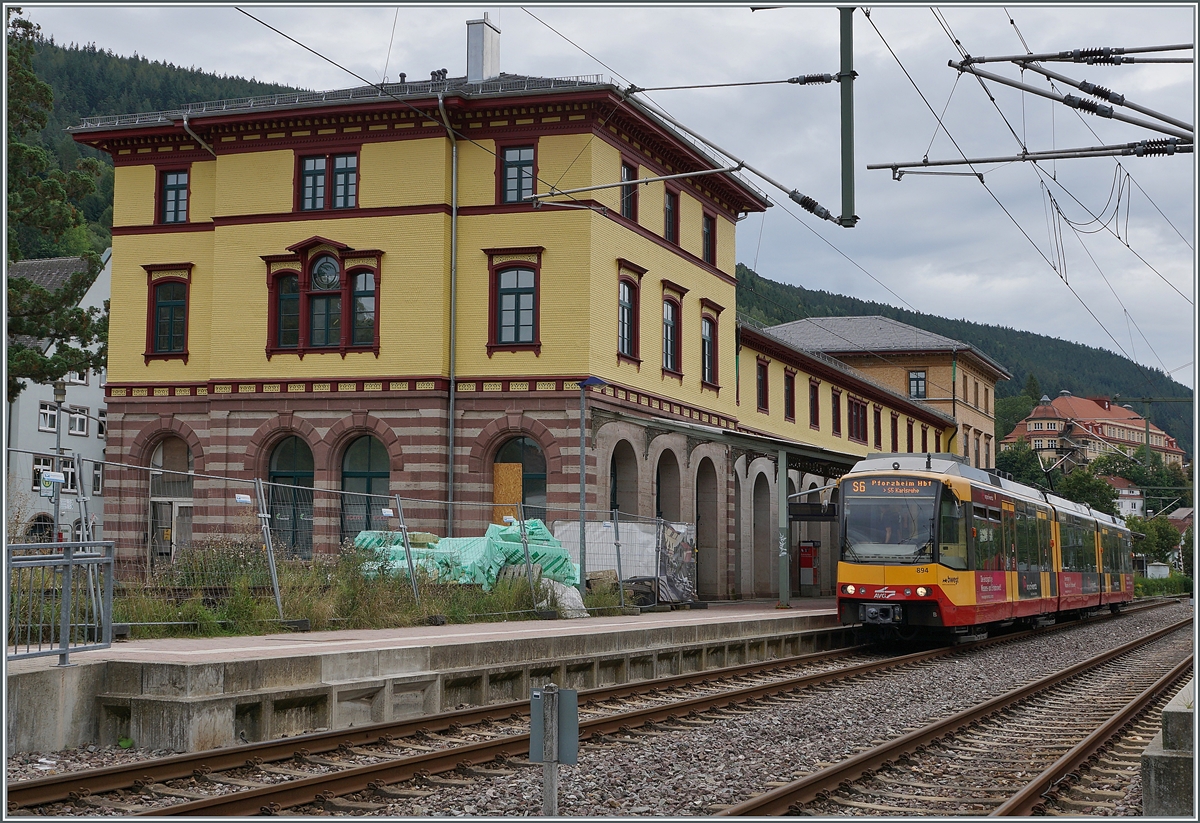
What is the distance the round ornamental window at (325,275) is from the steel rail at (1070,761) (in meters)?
22.1

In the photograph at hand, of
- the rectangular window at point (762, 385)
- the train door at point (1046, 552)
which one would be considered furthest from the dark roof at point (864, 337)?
the train door at point (1046, 552)

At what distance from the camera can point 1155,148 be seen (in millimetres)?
14477

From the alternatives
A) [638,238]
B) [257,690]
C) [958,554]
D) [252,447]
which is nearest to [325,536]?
[257,690]

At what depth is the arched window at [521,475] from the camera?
32.2 m

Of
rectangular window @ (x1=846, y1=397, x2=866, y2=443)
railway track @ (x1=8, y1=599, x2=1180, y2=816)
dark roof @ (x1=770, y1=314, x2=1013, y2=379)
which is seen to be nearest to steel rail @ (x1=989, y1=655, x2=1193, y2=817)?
railway track @ (x1=8, y1=599, x2=1180, y2=816)

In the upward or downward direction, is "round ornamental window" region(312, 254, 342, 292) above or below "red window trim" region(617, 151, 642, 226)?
below

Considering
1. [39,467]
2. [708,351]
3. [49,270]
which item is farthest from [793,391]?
[39,467]

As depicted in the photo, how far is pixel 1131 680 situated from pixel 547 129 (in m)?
18.7

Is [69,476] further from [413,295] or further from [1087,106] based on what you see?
[413,295]

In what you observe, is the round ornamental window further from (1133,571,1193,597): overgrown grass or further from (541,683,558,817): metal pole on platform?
(1133,571,1193,597): overgrown grass

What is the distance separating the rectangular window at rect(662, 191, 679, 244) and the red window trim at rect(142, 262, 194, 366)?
41.9ft

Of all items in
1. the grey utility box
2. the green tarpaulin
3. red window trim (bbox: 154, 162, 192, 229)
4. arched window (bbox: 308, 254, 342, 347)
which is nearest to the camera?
the grey utility box

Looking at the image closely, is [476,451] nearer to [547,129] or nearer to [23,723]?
[547,129]

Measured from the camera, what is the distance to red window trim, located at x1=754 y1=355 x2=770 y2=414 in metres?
45.1
